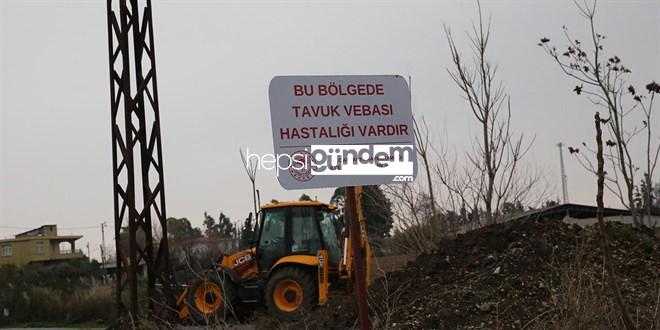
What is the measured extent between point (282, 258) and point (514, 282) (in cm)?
604

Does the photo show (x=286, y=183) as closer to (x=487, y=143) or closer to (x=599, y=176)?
(x=599, y=176)

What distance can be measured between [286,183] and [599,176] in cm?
187

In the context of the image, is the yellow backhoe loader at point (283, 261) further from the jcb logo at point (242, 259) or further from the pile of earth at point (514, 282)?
Result: the pile of earth at point (514, 282)

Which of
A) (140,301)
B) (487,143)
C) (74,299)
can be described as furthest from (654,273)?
(74,299)

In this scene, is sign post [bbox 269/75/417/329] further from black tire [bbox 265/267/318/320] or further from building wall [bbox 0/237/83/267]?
building wall [bbox 0/237/83/267]

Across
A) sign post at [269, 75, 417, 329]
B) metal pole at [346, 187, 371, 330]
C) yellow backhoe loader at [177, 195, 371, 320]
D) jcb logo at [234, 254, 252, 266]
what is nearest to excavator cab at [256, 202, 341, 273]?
yellow backhoe loader at [177, 195, 371, 320]

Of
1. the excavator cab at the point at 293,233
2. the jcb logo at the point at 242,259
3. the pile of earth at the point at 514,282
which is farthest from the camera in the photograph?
the jcb logo at the point at 242,259

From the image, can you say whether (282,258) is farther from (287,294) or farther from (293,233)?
(287,294)

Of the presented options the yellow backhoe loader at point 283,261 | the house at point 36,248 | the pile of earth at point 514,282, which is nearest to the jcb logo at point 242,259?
the yellow backhoe loader at point 283,261

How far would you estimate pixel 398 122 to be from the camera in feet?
15.9

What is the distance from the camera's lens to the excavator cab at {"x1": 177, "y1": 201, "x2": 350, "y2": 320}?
14.1 metres

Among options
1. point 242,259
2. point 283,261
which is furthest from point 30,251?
A: point 283,261

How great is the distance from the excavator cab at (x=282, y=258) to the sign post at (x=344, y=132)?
365 inches

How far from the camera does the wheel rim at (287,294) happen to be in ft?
45.9
